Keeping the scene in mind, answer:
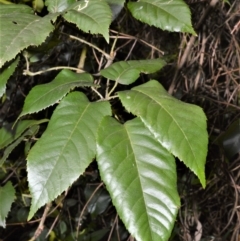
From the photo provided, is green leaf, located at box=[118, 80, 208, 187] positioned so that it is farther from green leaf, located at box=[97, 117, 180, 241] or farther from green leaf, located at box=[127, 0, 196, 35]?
green leaf, located at box=[127, 0, 196, 35]

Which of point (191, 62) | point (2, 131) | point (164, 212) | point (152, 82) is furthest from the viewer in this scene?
point (191, 62)

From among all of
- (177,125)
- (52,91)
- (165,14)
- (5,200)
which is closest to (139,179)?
(177,125)

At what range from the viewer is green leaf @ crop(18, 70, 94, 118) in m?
0.69

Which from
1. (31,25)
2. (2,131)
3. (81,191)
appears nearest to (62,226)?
(81,191)

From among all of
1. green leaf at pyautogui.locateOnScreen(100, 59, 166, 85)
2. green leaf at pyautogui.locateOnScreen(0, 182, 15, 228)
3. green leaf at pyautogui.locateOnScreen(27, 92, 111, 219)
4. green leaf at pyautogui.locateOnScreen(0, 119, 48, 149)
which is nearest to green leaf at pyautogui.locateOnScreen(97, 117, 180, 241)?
green leaf at pyautogui.locateOnScreen(27, 92, 111, 219)

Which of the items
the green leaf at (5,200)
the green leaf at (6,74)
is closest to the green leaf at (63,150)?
the green leaf at (6,74)

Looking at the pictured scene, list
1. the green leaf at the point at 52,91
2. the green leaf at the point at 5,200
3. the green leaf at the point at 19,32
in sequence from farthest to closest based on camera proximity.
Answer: the green leaf at the point at 5,200 → the green leaf at the point at 52,91 → the green leaf at the point at 19,32

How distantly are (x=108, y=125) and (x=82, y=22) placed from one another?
0.16 meters

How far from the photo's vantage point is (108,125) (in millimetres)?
655

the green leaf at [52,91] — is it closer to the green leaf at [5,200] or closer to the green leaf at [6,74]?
the green leaf at [6,74]

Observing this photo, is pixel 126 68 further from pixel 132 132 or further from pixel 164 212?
pixel 164 212

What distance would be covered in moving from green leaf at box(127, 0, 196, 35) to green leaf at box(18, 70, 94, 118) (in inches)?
5.8

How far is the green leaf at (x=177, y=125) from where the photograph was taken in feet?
1.96

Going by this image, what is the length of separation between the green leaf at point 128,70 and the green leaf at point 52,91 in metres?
0.04
